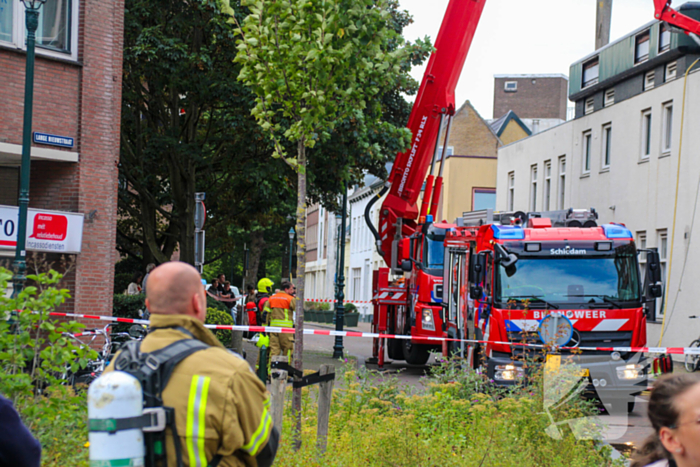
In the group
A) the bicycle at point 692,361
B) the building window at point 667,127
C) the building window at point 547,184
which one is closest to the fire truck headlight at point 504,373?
the bicycle at point 692,361

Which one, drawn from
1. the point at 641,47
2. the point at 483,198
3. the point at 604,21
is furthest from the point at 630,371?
the point at 483,198

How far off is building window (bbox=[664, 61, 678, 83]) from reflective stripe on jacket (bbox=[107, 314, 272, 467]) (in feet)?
73.4

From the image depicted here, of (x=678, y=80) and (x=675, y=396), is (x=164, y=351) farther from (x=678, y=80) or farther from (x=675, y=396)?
(x=678, y=80)

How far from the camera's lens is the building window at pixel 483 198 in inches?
1801

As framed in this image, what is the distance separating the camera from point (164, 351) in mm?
2881

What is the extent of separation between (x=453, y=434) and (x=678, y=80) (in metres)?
18.2

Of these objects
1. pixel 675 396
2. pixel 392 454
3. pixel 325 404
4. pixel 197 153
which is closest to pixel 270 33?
pixel 325 404

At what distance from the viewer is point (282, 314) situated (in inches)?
574

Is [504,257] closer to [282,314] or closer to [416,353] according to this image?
[282,314]

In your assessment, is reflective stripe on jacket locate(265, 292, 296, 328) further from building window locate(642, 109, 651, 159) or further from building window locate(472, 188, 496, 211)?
building window locate(472, 188, 496, 211)

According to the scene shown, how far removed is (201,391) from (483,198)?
144ft

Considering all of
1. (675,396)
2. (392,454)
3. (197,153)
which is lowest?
(392,454)

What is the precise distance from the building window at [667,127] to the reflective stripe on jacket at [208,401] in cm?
2211

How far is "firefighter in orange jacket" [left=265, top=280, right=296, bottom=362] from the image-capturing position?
1449 centimetres
